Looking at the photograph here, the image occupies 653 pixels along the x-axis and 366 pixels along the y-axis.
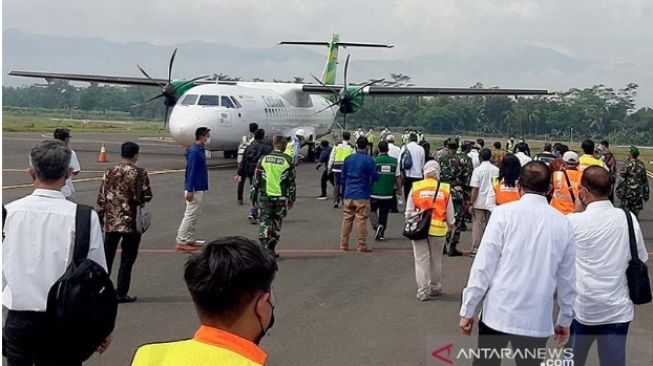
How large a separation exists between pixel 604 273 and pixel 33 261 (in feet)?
10.9

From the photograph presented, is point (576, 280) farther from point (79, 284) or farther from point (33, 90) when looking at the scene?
point (33, 90)

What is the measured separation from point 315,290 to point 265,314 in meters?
6.20

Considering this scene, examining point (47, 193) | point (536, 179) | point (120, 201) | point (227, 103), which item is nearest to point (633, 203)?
point (120, 201)

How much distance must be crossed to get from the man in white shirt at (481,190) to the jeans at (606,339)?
19.5 feet

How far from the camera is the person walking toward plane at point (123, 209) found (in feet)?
24.3

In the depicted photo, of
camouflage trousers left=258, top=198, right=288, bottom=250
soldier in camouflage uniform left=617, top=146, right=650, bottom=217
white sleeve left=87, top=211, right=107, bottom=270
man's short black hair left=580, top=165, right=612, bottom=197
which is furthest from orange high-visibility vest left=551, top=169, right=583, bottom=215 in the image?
white sleeve left=87, top=211, right=107, bottom=270

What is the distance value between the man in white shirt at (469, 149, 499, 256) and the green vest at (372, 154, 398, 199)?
4.88 ft

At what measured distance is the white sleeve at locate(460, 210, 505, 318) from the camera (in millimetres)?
4234

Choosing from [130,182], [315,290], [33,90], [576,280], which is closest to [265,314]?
[576,280]

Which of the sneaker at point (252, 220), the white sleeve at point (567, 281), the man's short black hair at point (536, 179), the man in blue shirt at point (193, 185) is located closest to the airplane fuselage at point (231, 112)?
the sneaker at point (252, 220)

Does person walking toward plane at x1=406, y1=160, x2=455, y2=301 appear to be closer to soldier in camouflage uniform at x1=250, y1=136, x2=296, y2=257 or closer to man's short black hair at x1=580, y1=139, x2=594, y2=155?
soldier in camouflage uniform at x1=250, y1=136, x2=296, y2=257

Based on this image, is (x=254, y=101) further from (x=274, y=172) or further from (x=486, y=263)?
(x=486, y=263)

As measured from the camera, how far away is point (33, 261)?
3934mm

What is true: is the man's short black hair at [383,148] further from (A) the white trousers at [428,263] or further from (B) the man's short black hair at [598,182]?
(B) the man's short black hair at [598,182]
